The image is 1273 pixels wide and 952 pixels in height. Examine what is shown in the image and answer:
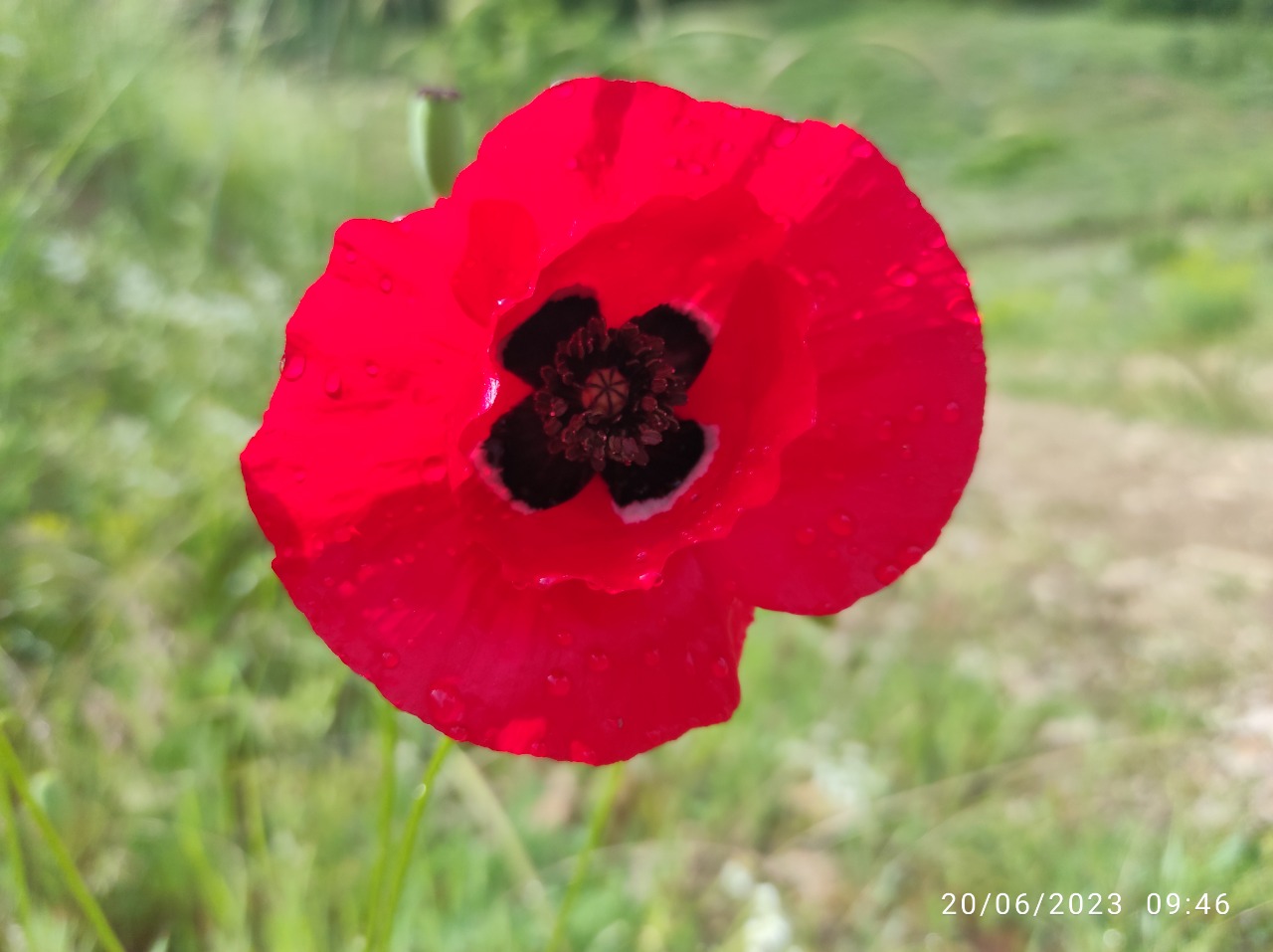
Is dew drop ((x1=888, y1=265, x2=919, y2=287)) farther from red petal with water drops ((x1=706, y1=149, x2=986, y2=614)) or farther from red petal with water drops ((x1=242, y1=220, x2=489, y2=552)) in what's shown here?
red petal with water drops ((x1=242, y1=220, x2=489, y2=552))

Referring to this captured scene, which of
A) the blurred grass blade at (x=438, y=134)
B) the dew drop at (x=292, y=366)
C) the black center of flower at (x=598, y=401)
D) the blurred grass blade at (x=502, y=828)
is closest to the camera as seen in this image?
A: the dew drop at (x=292, y=366)

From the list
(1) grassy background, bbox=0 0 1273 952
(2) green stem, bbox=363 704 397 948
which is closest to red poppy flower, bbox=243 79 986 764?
(2) green stem, bbox=363 704 397 948

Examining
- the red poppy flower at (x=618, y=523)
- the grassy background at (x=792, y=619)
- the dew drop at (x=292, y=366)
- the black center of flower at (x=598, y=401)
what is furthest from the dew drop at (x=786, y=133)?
the grassy background at (x=792, y=619)

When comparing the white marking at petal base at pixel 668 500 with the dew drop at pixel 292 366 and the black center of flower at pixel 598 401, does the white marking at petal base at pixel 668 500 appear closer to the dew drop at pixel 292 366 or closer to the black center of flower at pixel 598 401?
the black center of flower at pixel 598 401

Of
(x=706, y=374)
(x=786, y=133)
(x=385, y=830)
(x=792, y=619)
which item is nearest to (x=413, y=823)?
(x=385, y=830)

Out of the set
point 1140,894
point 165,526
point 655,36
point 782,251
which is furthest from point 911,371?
point 655,36

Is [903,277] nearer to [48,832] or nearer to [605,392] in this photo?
[605,392]

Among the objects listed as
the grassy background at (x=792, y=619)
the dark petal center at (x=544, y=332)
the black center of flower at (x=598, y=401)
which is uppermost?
the dark petal center at (x=544, y=332)

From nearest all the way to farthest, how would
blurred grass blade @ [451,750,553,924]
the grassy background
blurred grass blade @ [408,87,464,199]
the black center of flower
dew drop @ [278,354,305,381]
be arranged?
dew drop @ [278,354,305,381] → the black center of flower → blurred grass blade @ [408,87,464,199] → blurred grass blade @ [451,750,553,924] → the grassy background

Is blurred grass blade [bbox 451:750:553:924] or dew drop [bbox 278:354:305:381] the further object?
blurred grass blade [bbox 451:750:553:924]
